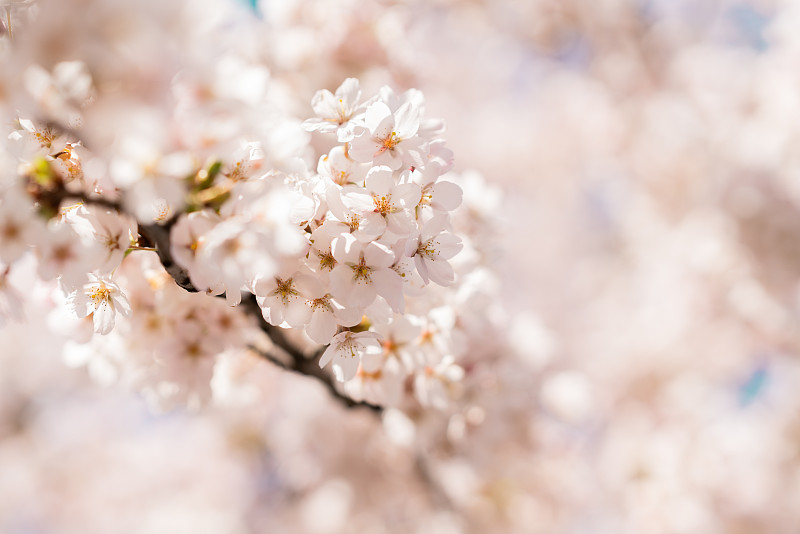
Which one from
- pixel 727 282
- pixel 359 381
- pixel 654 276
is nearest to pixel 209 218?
pixel 359 381

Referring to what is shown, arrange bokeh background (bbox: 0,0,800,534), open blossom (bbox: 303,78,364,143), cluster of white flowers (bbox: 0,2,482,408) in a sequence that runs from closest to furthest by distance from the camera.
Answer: cluster of white flowers (bbox: 0,2,482,408)
open blossom (bbox: 303,78,364,143)
bokeh background (bbox: 0,0,800,534)

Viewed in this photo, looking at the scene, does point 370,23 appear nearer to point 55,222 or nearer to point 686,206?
point 55,222

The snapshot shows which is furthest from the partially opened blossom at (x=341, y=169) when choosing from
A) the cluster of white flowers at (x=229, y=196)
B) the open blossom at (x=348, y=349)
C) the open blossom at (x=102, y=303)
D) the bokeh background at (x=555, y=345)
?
the bokeh background at (x=555, y=345)

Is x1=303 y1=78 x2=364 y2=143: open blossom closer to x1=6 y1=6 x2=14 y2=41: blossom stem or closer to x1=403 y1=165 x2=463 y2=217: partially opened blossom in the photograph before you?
x1=403 y1=165 x2=463 y2=217: partially opened blossom

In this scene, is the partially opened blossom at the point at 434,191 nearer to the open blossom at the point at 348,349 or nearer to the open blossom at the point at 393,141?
the open blossom at the point at 393,141

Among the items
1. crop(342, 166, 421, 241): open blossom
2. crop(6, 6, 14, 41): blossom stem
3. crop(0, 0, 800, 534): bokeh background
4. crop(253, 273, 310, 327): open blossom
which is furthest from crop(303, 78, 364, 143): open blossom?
crop(0, 0, 800, 534): bokeh background
